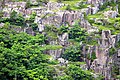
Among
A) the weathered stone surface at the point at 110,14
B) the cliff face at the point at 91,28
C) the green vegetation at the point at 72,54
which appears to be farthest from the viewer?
the weathered stone surface at the point at 110,14

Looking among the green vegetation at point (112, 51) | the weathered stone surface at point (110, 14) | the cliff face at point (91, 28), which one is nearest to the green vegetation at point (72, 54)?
the cliff face at point (91, 28)

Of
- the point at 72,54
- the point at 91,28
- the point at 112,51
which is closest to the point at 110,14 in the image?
the point at 91,28

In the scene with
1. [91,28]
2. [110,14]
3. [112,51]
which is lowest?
[112,51]

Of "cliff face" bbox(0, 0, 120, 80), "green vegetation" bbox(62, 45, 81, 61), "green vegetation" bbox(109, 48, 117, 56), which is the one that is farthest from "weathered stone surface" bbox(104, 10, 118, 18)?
"green vegetation" bbox(62, 45, 81, 61)

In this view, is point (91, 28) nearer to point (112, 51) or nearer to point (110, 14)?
point (110, 14)

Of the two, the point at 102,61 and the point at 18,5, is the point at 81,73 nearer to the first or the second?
the point at 102,61

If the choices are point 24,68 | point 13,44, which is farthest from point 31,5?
point 24,68

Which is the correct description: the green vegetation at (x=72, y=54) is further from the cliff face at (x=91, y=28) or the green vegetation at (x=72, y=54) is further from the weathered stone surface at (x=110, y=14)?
the weathered stone surface at (x=110, y=14)

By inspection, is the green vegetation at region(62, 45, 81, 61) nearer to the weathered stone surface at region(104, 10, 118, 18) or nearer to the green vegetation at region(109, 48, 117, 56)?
the green vegetation at region(109, 48, 117, 56)

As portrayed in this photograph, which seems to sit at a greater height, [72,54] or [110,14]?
[110,14]

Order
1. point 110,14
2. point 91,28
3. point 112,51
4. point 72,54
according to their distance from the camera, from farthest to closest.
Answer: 1. point 110,14
2. point 91,28
3. point 112,51
4. point 72,54

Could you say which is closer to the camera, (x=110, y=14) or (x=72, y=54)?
(x=72, y=54)
